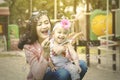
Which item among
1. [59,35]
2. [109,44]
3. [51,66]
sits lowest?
[51,66]

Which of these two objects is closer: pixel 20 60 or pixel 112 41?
pixel 20 60

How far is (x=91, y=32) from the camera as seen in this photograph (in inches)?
173

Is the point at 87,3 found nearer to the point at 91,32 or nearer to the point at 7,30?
the point at 91,32

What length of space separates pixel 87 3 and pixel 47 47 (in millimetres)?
811

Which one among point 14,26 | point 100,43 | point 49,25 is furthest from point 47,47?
point 100,43

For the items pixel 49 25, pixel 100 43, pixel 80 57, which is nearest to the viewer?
pixel 49 25

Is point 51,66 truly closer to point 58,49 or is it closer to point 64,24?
point 58,49

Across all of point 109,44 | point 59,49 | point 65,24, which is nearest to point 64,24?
point 65,24

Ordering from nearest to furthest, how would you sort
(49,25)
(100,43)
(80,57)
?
(49,25) < (80,57) < (100,43)

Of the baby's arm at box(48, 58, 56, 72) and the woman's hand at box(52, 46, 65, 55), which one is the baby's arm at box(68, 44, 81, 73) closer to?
the woman's hand at box(52, 46, 65, 55)

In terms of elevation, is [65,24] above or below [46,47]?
above

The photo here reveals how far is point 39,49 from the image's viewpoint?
3824 mm

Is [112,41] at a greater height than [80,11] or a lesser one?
lesser

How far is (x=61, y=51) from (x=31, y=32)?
0.34 meters
